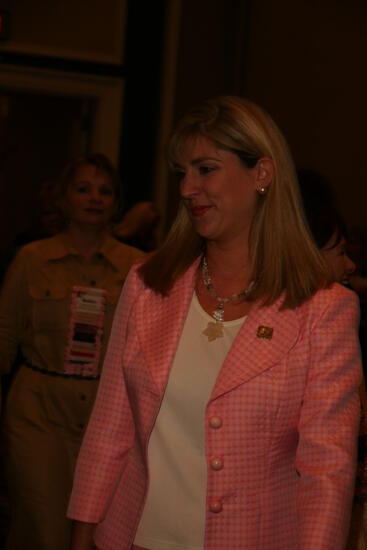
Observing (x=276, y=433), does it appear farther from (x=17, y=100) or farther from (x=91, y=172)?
(x=17, y=100)

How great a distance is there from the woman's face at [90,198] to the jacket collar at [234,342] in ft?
6.66

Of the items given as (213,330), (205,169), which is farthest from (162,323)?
(205,169)

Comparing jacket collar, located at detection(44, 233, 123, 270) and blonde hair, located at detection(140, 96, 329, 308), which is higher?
blonde hair, located at detection(140, 96, 329, 308)

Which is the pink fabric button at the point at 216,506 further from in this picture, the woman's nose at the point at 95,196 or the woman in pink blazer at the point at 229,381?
the woman's nose at the point at 95,196

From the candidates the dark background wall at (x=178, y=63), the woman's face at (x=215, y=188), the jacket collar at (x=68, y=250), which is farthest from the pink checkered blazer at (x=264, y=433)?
the dark background wall at (x=178, y=63)

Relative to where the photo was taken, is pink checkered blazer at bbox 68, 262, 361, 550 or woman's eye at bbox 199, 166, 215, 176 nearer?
pink checkered blazer at bbox 68, 262, 361, 550

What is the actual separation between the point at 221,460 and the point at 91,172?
2.55 m

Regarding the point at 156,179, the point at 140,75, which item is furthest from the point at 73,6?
the point at 156,179

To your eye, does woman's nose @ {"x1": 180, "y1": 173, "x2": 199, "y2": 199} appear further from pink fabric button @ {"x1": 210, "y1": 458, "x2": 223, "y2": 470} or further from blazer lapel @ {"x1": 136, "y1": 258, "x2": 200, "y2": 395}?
pink fabric button @ {"x1": 210, "y1": 458, "x2": 223, "y2": 470}

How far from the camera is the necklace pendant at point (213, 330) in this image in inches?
89.6

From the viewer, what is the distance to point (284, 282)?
2293 millimetres

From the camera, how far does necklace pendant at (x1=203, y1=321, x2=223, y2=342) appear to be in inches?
89.6

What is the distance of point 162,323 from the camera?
92.1 inches

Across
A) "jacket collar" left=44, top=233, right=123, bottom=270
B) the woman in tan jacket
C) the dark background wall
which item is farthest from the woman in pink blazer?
the dark background wall
